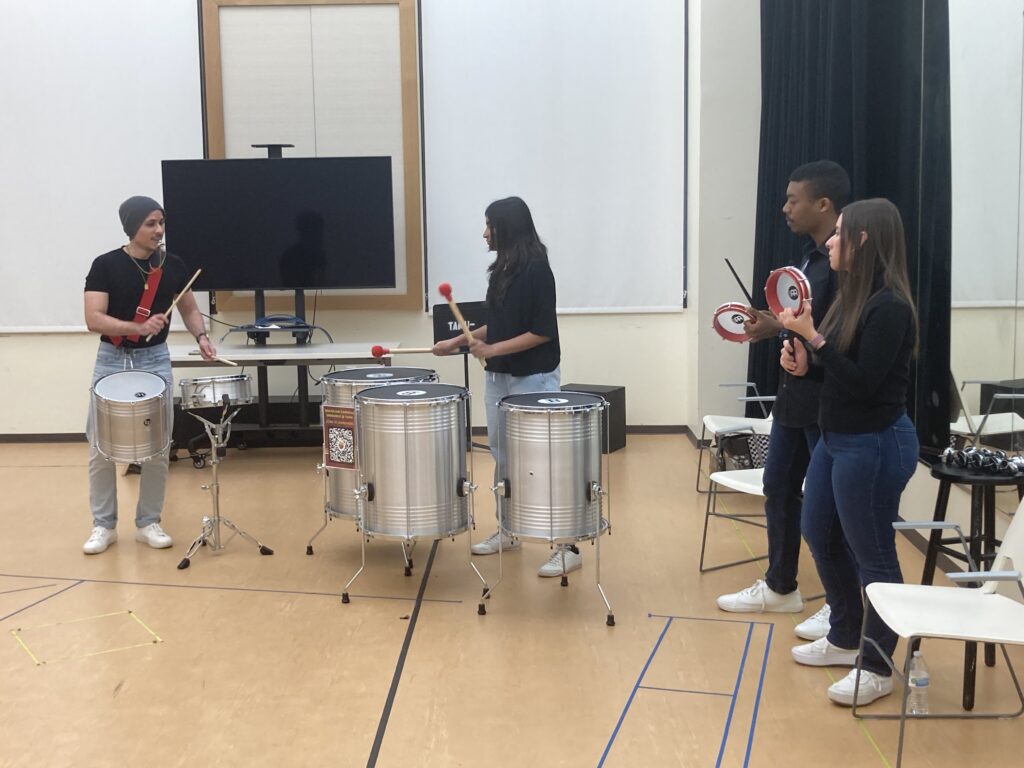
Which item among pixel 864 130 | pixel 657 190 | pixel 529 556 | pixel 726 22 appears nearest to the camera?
pixel 864 130

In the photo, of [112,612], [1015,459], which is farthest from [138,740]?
[1015,459]

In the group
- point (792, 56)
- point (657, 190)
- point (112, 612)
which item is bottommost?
point (112, 612)

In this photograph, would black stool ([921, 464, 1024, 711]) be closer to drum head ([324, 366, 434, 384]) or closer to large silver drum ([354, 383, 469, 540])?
large silver drum ([354, 383, 469, 540])

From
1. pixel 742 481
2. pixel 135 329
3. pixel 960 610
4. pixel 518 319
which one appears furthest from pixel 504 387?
pixel 960 610

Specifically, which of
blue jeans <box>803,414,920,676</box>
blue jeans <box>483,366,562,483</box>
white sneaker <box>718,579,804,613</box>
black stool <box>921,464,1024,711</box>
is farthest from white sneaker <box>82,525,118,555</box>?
black stool <box>921,464,1024,711</box>

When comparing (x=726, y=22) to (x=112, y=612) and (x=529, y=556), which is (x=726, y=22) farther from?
(x=112, y=612)

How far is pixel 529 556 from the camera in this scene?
468 cm

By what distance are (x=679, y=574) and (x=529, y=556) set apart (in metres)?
0.68

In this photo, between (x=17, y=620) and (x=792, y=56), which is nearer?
(x=17, y=620)

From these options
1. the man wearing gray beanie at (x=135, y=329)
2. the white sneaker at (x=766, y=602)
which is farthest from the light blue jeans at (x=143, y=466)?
the white sneaker at (x=766, y=602)

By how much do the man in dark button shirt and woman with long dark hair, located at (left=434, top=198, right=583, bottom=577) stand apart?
3.02ft

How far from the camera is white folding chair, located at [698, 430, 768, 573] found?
164 inches

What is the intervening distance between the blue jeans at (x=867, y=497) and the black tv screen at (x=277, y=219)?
4.49m

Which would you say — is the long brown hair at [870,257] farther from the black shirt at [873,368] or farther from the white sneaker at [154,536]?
the white sneaker at [154,536]
